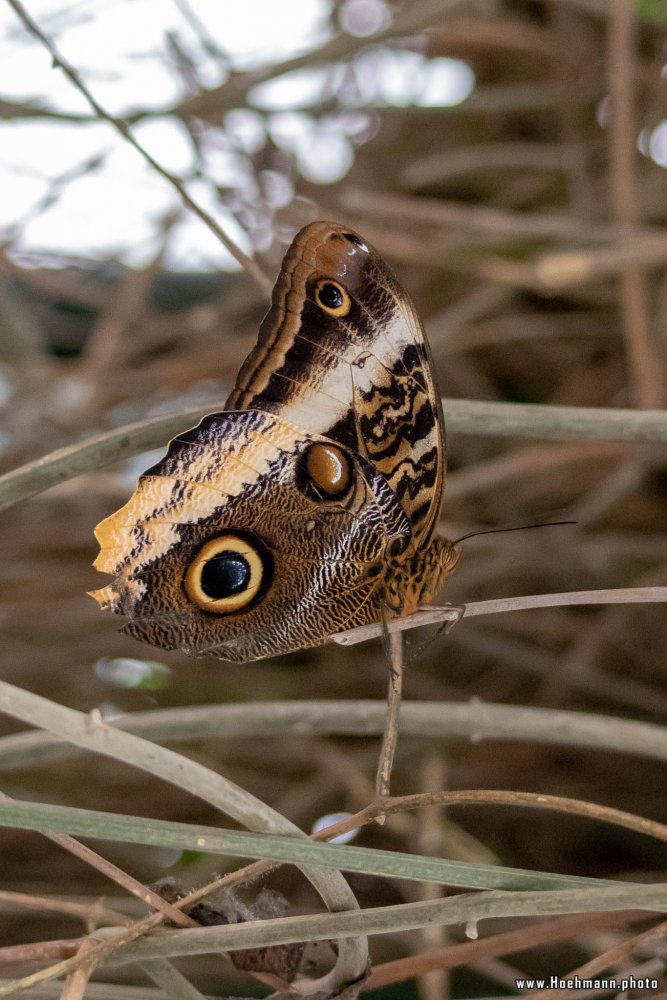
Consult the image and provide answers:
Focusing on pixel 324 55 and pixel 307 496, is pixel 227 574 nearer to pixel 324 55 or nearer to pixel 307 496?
pixel 307 496

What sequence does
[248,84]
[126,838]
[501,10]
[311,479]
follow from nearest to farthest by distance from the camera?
[126,838] < [311,479] < [248,84] < [501,10]

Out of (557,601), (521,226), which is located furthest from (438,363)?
(557,601)

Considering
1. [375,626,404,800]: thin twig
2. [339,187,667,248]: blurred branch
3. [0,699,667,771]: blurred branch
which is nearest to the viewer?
[375,626,404,800]: thin twig

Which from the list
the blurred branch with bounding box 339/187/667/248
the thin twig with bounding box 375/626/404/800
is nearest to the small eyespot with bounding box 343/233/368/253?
the thin twig with bounding box 375/626/404/800

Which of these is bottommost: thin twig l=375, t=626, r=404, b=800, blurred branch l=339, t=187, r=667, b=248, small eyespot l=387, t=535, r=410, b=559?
thin twig l=375, t=626, r=404, b=800

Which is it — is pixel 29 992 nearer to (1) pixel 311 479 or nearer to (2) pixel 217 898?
(2) pixel 217 898

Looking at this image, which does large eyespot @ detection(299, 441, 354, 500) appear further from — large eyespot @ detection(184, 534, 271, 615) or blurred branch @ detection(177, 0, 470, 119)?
blurred branch @ detection(177, 0, 470, 119)

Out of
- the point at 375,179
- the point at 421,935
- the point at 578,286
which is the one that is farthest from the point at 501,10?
the point at 421,935

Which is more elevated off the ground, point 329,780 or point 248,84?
point 248,84

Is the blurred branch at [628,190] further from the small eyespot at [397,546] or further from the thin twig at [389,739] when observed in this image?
the thin twig at [389,739]
